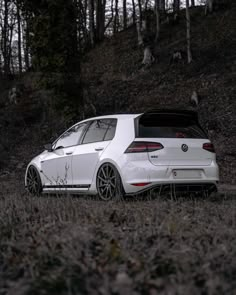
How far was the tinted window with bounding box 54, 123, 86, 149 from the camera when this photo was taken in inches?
358

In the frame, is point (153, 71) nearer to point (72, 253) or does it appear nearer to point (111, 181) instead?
point (111, 181)

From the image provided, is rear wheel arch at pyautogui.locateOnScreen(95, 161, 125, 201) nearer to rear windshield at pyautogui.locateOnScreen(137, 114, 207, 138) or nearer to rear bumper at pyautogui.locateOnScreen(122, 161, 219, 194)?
rear bumper at pyautogui.locateOnScreen(122, 161, 219, 194)

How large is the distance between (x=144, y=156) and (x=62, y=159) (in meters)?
2.50

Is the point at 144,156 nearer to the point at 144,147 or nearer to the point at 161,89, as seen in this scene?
the point at 144,147

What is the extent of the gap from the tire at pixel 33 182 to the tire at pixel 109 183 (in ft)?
7.77

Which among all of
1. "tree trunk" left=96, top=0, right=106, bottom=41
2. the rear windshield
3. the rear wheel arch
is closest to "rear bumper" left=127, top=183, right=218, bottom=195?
the rear wheel arch

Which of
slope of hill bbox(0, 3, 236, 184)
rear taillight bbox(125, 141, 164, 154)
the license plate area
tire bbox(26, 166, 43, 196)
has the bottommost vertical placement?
tire bbox(26, 166, 43, 196)

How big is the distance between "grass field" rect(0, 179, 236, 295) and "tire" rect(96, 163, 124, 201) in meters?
2.08

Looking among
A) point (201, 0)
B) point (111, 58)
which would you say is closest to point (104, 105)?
point (111, 58)

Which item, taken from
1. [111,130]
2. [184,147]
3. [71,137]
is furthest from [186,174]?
[71,137]

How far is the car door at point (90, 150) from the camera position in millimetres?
8148

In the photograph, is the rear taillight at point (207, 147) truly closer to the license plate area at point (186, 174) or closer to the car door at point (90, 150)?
the license plate area at point (186, 174)

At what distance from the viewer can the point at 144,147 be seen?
24.2ft

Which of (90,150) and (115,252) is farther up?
(90,150)
